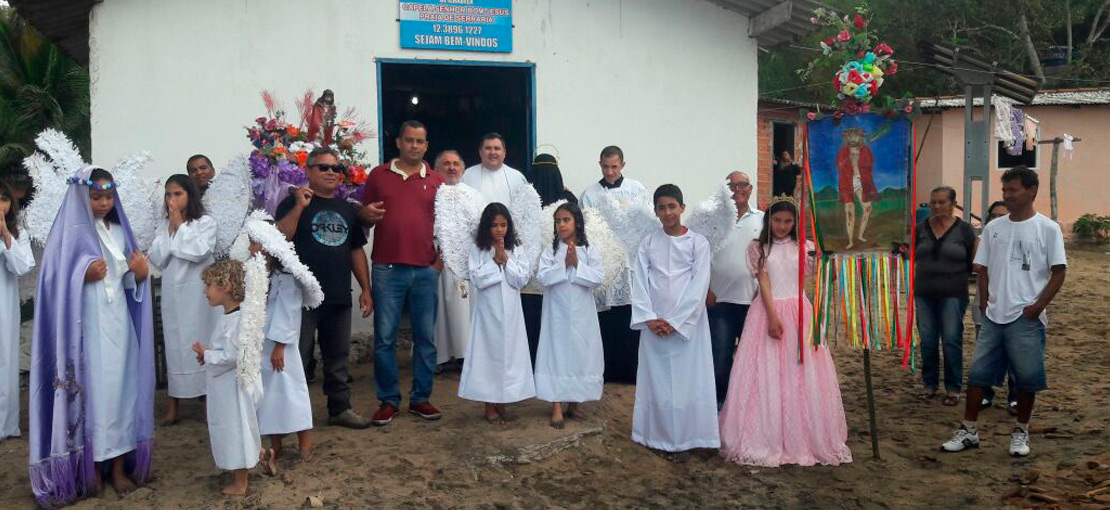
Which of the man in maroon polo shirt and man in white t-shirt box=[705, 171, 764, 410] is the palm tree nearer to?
the man in maroon polo shirt

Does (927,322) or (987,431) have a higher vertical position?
(927,322)

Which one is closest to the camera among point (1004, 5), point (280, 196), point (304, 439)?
point (304, 439)

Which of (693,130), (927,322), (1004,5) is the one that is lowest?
(927,322)

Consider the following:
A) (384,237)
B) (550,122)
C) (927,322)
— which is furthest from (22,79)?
(927,322)

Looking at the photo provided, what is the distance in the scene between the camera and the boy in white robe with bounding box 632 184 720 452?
5719 mm

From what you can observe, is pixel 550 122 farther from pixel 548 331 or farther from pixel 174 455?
pixel 174 455

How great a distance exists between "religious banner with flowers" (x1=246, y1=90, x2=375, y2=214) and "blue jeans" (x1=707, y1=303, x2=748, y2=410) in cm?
263

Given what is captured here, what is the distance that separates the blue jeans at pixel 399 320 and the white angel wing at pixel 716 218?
1782 mm

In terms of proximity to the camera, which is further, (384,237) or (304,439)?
(384,237)

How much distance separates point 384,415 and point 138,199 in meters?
2.06

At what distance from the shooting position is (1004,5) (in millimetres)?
26250

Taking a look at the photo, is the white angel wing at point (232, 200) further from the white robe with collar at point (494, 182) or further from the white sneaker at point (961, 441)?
the white sneaker at point (961, 441)

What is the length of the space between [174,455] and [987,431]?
17.8 ft

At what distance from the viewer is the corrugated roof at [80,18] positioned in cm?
722
